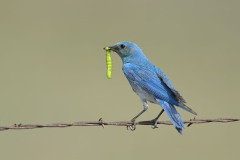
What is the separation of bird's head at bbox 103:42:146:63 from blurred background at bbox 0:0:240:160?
2.70 meters

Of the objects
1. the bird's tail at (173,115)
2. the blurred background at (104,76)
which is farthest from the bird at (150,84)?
the blurred background at (104,76)

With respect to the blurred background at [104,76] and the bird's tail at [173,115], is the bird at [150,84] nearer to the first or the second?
the bird's tail at [173,115]

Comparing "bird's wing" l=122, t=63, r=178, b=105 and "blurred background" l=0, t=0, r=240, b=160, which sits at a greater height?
"blurred background" l=0, t=0, r=240, b=160

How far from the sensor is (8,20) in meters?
18.0

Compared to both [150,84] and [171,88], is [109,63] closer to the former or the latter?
[150,84]

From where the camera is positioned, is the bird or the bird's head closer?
the bird

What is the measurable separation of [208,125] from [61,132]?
2.41 metres

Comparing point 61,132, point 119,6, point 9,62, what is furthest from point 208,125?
point 119,6

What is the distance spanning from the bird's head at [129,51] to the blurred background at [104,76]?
2702 millimetres

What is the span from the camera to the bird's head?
862cm

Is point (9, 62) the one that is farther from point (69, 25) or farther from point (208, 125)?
point (208, 125)

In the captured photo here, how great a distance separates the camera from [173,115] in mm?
7434

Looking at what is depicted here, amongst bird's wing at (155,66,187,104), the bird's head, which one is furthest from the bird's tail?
the bird's head

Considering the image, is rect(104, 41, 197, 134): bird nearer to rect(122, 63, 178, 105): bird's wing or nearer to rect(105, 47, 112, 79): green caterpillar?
rect(122, 63, 178, 105): bird's wing
